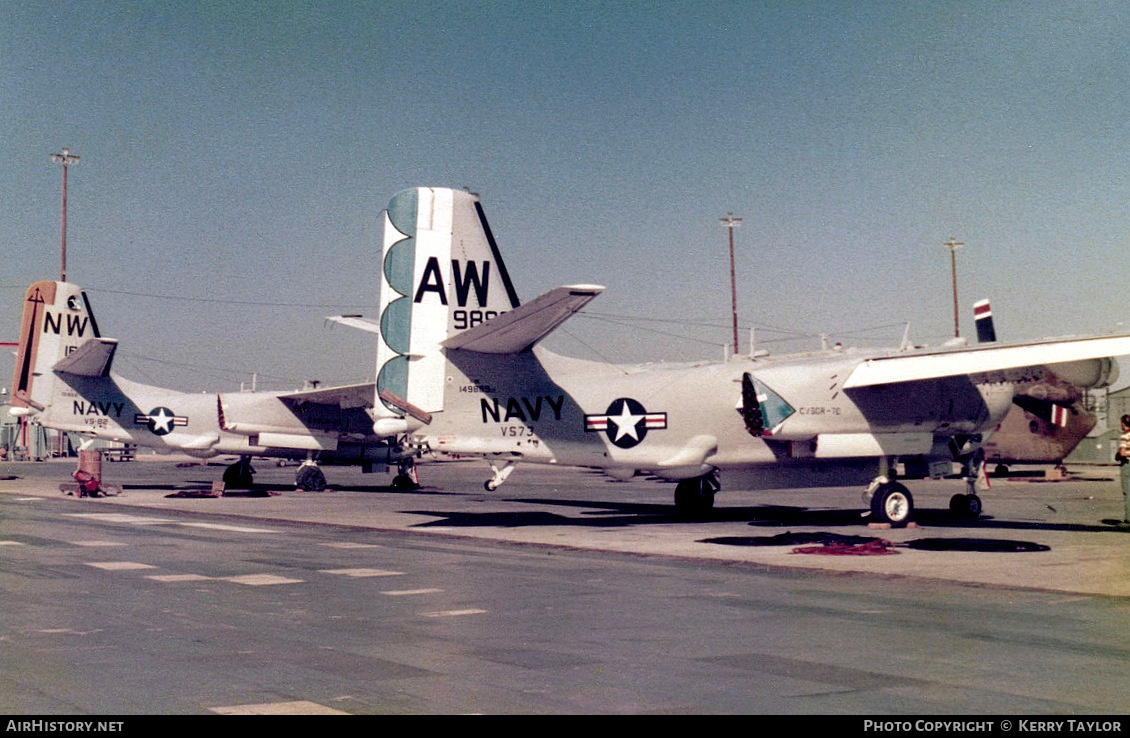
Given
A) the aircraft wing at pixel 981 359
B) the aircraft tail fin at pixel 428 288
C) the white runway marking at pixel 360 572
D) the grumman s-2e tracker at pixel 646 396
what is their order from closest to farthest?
the white runway marking at pixel 360 572
the aircraft wing at pixel 981 359
the grumman s-2e tracker at pixel 646 396
the aircraft tail fin at pixel 428 288

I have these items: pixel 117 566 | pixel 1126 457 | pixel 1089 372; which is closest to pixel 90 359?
pixel 117 566

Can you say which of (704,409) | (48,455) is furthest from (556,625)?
(48,455)

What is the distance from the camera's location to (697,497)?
25938 mm

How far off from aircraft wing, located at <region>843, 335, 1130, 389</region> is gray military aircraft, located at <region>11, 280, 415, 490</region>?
73.6 ft

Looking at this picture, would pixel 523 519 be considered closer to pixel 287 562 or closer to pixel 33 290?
pixel 287 562

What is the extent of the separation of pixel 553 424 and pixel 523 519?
3.97 meters

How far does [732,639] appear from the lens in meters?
9.66

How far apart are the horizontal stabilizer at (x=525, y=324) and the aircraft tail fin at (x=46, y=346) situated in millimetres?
24098

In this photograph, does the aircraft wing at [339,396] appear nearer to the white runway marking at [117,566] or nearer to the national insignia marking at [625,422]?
the national insignia marking at [625,422]

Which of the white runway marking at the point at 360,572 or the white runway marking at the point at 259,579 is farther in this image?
the white runway marking at the point at 360,572

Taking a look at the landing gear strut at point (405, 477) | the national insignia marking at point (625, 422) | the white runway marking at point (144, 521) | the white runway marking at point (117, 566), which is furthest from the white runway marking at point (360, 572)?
the landing gear strut at point (405, 477)

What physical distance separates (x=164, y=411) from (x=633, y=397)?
87.6 feet

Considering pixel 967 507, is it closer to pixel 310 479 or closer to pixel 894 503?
pixel 894 503

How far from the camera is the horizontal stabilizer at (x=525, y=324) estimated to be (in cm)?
1808
